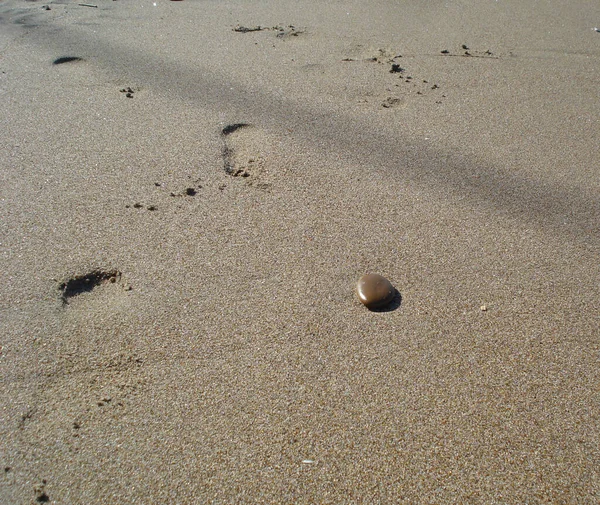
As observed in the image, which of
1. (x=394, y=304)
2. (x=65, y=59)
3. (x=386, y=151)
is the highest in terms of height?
(x=65, y=59)

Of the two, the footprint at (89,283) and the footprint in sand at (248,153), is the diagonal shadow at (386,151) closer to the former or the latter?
the footprint in sand at (248,153)

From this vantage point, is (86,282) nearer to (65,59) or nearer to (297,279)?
(297,279)

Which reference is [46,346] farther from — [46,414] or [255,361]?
[255,361]

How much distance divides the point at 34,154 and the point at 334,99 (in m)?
1.41

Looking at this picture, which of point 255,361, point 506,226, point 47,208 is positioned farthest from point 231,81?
point 255,361

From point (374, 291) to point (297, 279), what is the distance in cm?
24

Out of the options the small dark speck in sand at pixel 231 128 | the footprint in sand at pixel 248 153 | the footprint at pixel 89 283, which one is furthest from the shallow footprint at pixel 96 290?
the small dark speck in sand at pixel 231 128

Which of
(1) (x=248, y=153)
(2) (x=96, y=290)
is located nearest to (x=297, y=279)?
(2) (x=96, y=290)

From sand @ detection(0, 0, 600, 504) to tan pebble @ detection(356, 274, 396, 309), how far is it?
3 cm

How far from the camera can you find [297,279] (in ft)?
5.19

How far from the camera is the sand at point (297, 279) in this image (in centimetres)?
115

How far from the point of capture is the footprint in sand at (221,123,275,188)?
2.01 metres

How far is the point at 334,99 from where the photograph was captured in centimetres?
255

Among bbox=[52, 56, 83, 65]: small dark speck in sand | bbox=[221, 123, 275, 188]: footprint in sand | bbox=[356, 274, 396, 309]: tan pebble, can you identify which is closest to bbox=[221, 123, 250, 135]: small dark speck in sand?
bbox=[221, 123, 275, 188]: footprint in sand
